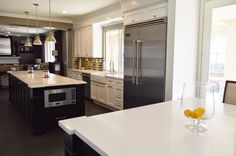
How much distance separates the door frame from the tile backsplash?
3523mm

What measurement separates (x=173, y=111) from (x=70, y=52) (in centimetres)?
652

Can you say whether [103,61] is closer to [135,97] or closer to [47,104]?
[135,97]

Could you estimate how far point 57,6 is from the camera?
16.9 ft

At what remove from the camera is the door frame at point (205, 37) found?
313 centimetres

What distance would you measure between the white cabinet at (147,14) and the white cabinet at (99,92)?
75.8 inches

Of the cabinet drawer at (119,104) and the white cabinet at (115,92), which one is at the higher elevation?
Answer: the white cabinet at (115,92)

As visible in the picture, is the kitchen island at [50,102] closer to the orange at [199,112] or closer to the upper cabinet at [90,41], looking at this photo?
the orange at [199,112]

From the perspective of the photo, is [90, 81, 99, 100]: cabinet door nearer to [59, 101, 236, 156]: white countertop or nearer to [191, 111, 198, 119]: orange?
[59, 101, 236, 156]: white countertop

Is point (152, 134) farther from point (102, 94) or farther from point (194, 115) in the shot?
point (102, 94)

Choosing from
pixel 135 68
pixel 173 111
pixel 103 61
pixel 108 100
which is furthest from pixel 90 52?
pixel 173 111

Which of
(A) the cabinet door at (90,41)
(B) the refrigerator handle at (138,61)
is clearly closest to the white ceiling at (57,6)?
(A) the cabinet door at (90,41)

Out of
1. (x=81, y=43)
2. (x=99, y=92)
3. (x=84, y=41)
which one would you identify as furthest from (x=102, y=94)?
(x=81, y=43)

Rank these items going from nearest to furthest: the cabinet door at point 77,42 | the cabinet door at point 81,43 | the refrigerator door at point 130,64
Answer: the refrigerator door at point 130,64 → the cabinet door at point 81,43 → the cabinet door at point 77,42

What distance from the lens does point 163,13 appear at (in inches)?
124
